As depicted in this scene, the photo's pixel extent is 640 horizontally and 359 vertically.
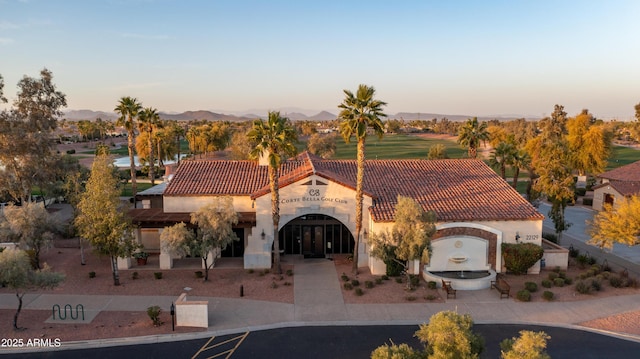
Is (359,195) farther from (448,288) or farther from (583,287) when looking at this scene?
(583,287)

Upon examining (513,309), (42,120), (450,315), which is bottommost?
(513,309)

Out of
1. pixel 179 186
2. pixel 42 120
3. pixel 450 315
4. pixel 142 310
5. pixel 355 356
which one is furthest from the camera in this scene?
pixel 42 120

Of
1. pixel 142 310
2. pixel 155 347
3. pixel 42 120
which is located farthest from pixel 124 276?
pixel 42 120

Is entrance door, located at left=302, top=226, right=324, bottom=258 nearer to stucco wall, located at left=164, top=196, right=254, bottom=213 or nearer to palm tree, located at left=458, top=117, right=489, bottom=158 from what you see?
stucco wall, located at left=164, top=196, right=254, bottom=213

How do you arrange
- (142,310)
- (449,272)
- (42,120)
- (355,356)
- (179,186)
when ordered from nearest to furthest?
(355,356) → (142,310) → (449,272) → (179,186) → (42,120)

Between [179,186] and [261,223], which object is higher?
[179,186]

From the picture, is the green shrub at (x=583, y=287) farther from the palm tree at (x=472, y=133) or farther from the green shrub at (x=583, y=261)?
the palm tree at (x=472, y=133)

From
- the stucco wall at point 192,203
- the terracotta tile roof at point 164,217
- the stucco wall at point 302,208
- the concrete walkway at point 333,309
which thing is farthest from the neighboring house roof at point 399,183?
the concrete walkway at point 333,309

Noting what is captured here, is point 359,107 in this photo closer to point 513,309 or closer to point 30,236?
point 513,309
